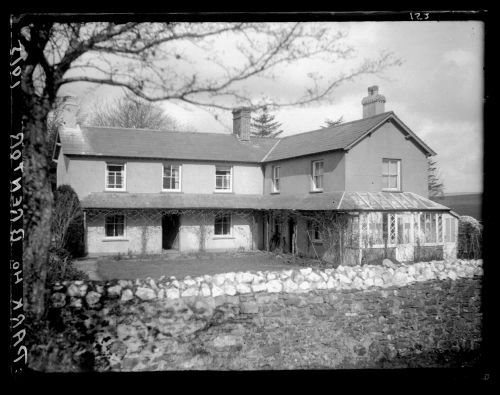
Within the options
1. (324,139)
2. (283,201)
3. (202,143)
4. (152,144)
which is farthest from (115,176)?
(324,139)

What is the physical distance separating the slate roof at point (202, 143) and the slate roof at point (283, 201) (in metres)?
1.35

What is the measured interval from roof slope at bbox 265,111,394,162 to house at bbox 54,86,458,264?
0.05 metres

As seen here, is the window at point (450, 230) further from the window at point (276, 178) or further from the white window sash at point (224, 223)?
the white window sash at point (224, 223)

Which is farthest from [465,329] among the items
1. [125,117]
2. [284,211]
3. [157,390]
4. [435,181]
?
[435,181]

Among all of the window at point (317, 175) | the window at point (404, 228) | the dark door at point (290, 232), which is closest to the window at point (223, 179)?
the dark door at point (290, 232)

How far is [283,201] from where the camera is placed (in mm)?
13719

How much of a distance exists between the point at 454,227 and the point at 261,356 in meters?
10.1

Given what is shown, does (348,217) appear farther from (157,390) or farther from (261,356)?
(157,390)

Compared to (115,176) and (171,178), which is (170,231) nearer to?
(171,178)

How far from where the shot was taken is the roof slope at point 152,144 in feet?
36.4

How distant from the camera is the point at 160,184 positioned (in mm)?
12109

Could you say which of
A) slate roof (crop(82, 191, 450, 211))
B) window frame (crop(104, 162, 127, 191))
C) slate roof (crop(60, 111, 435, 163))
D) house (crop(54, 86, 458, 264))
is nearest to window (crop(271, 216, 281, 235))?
house (crop(54, 86, 458, 264))

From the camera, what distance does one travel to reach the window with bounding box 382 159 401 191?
1219 cm

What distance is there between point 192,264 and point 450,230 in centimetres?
861
